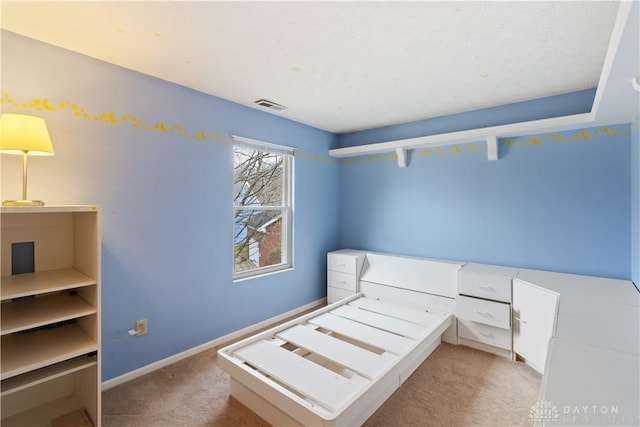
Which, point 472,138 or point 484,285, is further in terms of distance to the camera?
point 472,138

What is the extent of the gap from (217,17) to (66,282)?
1631 millimetres

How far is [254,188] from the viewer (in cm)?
323

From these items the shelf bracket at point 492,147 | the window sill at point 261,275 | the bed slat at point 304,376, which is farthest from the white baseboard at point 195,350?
the shelf bracket at point 492,147

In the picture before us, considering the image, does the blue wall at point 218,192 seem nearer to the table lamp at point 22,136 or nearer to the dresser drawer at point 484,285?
the table lamp at point 22,136

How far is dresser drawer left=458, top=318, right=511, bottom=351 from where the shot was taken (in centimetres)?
260

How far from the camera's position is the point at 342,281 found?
12.1 feet

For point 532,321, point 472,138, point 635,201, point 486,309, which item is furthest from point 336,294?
point 635,201

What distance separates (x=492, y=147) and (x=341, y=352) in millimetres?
2391

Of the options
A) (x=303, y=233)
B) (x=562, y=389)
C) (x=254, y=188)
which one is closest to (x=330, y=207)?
(x=303, y=233)

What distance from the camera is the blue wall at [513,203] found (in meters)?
2.55

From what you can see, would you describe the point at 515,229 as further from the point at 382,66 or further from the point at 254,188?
the point at 254,188

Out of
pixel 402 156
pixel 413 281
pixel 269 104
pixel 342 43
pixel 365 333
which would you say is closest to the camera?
pixel 342 43

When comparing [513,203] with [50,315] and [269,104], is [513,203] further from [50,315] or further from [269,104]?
[50,315]

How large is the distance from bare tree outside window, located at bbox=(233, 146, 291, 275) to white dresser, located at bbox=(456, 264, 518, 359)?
1.92m
